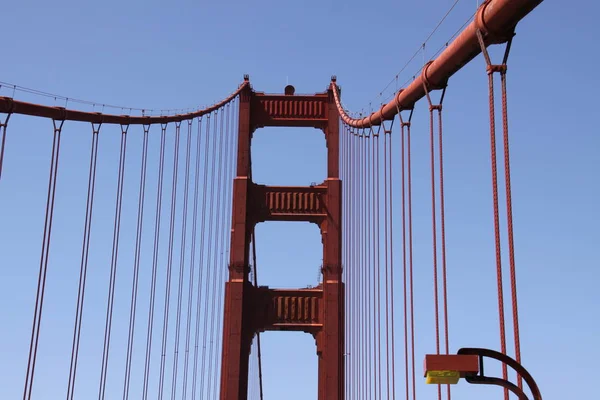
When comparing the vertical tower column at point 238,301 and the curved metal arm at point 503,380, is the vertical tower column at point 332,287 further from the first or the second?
the curved metal arm at point 503,380

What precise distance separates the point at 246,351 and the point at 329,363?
258 cm

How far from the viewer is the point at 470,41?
12047mm

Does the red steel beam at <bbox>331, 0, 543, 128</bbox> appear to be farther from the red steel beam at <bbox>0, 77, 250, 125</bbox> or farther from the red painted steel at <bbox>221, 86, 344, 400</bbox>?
the red painted steel at <bbox>221, 86, 344, 400</bbox>

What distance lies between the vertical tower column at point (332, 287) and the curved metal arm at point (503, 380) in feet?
70.4

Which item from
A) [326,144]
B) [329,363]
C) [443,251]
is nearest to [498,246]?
[443,251]

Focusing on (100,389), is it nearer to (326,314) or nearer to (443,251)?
(326,314)

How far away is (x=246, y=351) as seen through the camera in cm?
2939

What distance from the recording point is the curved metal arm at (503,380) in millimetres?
6941

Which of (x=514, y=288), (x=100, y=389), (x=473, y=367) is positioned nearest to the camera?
(x=473, y=367)

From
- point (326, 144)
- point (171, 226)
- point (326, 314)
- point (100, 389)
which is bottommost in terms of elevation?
point (100, 389)

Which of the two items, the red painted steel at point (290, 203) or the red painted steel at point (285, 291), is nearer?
the red painted steel at point (285, 291)

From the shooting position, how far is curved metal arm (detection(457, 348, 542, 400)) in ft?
22.8

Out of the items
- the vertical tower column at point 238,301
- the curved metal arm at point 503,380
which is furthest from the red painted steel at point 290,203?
the curved metal arm at point 503,380

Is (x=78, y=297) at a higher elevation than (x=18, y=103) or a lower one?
lower
